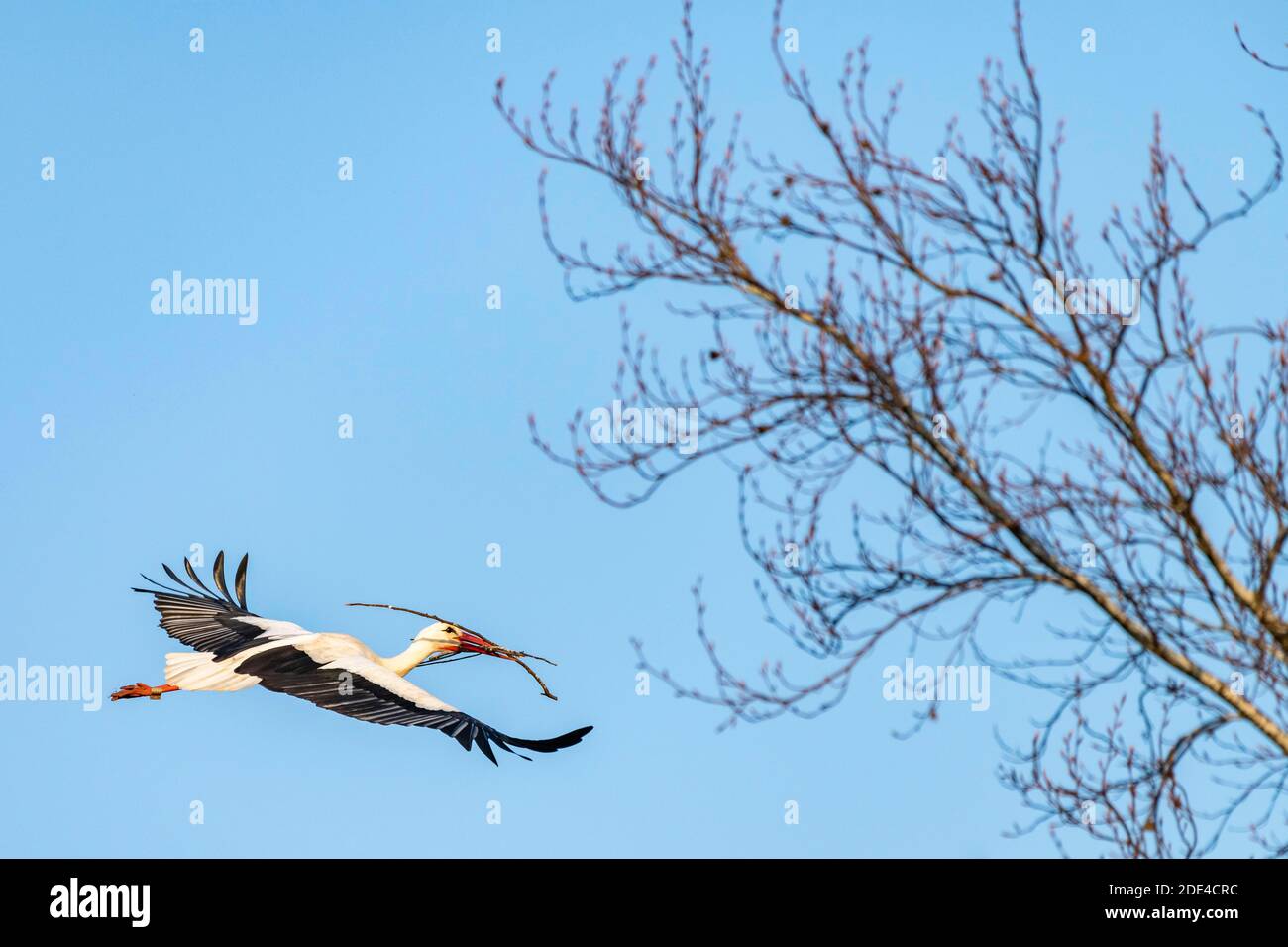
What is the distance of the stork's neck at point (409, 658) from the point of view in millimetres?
11320

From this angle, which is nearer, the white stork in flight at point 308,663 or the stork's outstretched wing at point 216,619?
the white stork in flight at point 308,663

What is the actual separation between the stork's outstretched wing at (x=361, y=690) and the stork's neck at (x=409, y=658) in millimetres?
508

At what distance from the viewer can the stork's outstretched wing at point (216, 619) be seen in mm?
11688

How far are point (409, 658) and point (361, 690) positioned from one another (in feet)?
4.88

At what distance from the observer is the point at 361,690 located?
993cm

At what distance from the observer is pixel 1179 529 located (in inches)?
233

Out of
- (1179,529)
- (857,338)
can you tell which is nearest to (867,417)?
(857,338)

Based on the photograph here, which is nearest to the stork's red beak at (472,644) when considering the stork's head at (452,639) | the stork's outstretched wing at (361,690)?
the stork's head at (452,639)

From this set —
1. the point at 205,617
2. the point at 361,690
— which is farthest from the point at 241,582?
the point at 361,690

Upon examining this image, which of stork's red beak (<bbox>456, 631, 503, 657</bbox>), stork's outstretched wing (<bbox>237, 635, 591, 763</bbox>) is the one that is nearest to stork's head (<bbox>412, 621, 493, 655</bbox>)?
stork's red beak (<bbox>456, 631, 503, 657</bbox>)

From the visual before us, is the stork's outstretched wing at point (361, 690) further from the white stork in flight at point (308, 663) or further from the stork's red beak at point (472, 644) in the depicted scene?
the stork's red beak at point (472, 644)

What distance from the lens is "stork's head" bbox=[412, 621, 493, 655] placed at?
38.3 ft
